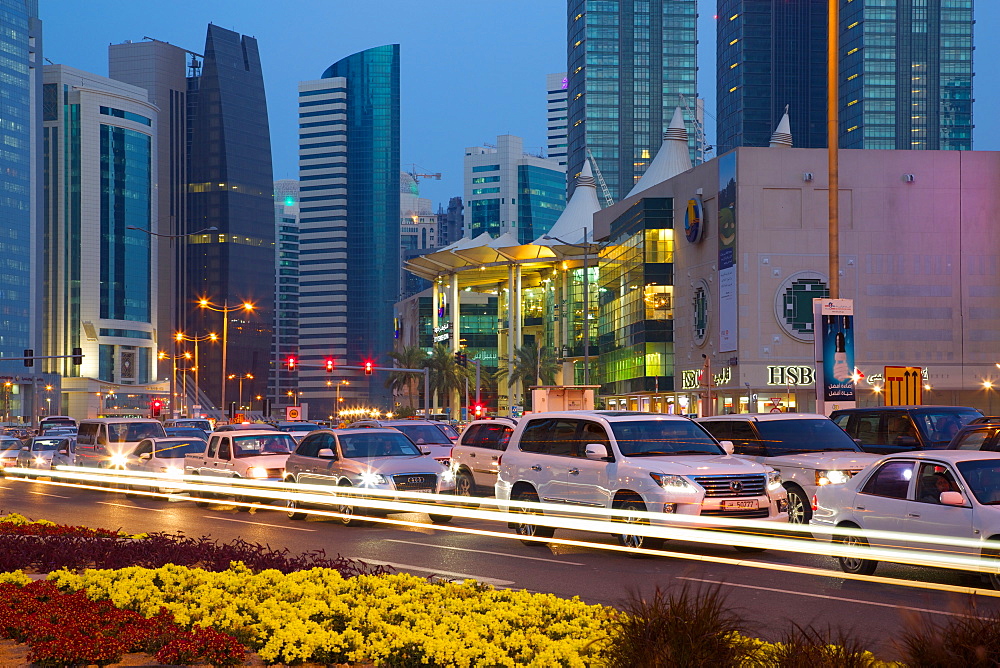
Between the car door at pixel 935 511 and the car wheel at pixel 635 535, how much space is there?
3.79 m

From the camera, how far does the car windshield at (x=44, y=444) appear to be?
39.5 m

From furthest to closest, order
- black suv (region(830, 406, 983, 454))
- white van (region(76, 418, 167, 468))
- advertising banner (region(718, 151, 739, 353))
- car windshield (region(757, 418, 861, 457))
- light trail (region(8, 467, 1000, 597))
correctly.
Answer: advertising banner (region(718, 151, 739, 353)), white van (region(76, 418, 167, 468)), black suv (region(830, 406, 983, 454)), car windshield (region(757, 418, 861, 457)), light trail (region(8, 467, 1000, 597))

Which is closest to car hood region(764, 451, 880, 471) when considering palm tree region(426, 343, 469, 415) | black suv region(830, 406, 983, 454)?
black suv region(830, 406, 983, 454)

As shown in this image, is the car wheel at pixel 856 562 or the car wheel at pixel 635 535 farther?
the car wheel at pixel 635 535

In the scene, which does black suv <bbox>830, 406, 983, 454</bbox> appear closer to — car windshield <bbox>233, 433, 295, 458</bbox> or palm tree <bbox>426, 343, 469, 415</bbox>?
car windshield <bbox>233, 433, 295, 458</bbox>

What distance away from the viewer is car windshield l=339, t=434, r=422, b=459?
21.7m

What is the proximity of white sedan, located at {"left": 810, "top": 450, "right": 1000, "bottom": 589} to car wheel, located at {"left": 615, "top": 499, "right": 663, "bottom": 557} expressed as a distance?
245 cm

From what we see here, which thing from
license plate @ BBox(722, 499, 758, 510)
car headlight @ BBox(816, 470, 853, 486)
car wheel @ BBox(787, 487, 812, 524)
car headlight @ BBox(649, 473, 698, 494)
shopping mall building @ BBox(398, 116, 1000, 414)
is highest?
shopping mall building @ BBox(398, 116, 1000, 414)

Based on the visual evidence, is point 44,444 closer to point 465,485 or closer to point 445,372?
point 465,485

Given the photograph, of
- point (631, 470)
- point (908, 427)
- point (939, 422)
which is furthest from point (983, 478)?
point (939, 422)

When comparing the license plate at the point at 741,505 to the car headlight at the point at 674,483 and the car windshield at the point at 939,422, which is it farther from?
the car windshield at the point at 939,422

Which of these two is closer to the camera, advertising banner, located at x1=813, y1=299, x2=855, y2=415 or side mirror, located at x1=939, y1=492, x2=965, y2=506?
side mirror, located at x1=939, y1=492, x2=965, y2=506

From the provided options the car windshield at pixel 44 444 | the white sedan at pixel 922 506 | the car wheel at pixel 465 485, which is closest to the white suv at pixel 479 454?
the car wheel at pixel 465 485

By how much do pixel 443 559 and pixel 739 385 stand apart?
247 ft
